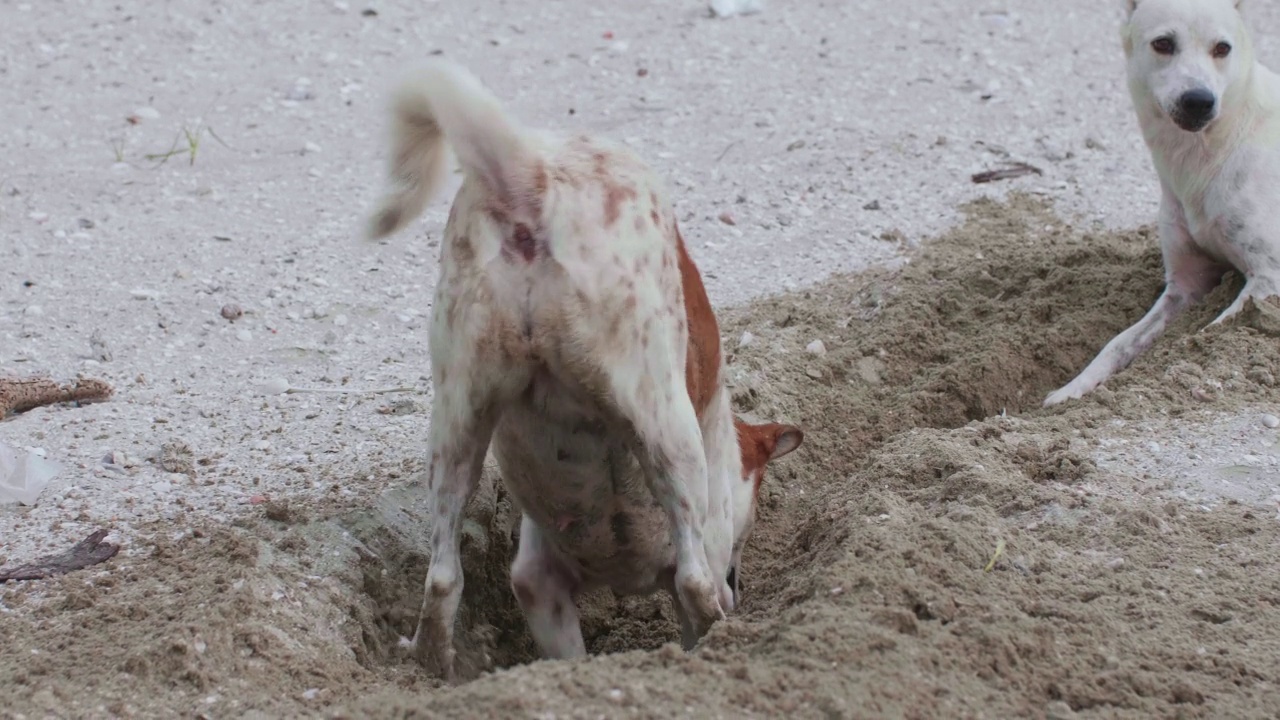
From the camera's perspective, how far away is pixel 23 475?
4.09 metres

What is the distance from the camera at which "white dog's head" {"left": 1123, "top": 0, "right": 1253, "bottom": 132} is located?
509cm

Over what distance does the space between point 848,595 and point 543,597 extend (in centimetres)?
111

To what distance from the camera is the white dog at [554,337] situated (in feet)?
10.2

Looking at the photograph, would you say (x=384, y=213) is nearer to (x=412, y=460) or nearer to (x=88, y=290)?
(x=412, y=460)

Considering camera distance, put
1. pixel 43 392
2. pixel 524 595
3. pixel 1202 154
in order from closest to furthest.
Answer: pixel 524 595, pixel 43 392, pixel 1202 154

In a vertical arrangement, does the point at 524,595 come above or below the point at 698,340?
below

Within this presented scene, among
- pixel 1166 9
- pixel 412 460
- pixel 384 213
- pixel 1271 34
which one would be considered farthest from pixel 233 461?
pixel 1271 34

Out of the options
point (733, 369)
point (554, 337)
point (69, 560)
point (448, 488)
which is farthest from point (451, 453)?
point (733, 369)

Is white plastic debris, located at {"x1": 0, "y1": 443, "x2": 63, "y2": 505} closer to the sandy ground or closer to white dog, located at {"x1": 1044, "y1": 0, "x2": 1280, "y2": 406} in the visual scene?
A: the sandy ground

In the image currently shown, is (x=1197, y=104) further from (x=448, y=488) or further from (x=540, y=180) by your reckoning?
(x=448, y=488)

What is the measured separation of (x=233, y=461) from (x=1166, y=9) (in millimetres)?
3647

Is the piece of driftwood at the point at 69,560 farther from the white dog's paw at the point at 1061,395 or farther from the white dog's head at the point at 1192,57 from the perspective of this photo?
the white dog's head at the point at 1192,57

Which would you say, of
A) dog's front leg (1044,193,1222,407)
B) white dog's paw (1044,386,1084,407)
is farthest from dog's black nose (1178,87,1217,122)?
white dog's paw (1044,386,1084,407)

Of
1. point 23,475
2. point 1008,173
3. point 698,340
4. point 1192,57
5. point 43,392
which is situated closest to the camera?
point 698,340
